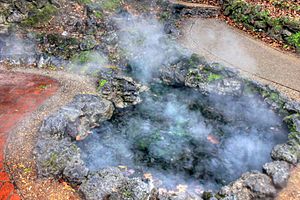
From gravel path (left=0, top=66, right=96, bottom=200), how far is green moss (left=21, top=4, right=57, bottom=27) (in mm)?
4750

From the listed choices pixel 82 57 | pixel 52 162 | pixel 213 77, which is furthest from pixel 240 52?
pixel 52 162

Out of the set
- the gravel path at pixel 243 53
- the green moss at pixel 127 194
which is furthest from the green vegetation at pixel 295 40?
the green moss at pixel 127 194

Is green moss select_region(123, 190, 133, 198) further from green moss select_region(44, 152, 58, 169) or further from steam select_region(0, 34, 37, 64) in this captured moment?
steam select_region(0, 34, 37, 64)

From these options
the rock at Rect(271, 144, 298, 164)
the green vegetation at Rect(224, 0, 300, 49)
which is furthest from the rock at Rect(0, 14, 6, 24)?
the rock at Rect(271, 144, 298, 164)

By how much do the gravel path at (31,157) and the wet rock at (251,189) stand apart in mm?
3919

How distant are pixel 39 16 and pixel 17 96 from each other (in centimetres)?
564

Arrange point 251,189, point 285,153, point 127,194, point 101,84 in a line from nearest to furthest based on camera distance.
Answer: point 127,194 < point 251,189 < point 285,153 < point 101,84

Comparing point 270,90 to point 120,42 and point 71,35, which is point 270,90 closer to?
point 120,42

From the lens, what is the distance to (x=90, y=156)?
9.01m

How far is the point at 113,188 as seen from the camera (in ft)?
23.6

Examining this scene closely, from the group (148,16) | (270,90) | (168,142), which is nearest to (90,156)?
(168,142)

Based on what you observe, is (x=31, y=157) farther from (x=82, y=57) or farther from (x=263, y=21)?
(x=263, y=21)

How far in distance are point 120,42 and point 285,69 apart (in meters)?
7.97

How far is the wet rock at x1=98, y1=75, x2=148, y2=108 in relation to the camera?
1179cm
